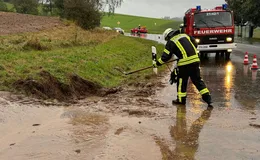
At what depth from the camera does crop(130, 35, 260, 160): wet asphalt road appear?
4516 mm

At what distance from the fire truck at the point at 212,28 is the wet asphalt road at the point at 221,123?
6.33 meters

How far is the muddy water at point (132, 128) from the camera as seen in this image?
173 inches

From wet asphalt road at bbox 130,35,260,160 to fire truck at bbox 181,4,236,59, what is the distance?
249 inches

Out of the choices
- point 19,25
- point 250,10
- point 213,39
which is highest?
point 250,10

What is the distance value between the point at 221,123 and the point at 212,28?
34.9 ft

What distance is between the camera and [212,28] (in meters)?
15.7

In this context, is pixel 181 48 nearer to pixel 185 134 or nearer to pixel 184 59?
pixel 184 59

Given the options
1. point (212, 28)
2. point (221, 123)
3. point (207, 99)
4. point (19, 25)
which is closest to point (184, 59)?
point (207, 99)

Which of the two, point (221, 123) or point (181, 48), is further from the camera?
point (181, 48)

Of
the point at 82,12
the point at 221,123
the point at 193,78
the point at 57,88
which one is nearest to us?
the point at 221,123

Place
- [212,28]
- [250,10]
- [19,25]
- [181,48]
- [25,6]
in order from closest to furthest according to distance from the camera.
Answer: [181,48] → [212,28] → [19,25] → [250,10] → [25,6]

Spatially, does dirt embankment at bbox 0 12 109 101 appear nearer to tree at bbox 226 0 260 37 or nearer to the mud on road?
the mud on road

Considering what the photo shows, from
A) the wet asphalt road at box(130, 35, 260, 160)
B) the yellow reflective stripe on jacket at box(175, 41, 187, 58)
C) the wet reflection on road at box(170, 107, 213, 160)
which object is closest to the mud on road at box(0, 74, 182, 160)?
the wet reflection on road at box(170, 107, 213, 160)

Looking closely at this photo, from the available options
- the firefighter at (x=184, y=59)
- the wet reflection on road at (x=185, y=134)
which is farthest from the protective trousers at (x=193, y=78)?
the wet reflection on road at (x=185, y=134)
